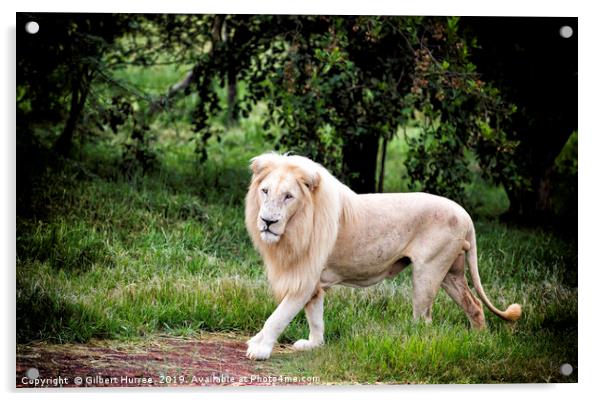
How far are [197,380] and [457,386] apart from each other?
1.01m

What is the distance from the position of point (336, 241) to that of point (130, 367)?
961 mm

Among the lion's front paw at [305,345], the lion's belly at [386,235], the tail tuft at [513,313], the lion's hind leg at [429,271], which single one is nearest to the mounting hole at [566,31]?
the lion's belly at [386,235]

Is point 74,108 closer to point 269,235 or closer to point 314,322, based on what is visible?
point 269,235

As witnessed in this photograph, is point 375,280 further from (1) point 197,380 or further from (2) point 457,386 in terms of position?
(1) point 197,380

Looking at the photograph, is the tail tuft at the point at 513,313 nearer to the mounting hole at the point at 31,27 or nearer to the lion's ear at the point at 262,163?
the lion's ear at the point at 262,163

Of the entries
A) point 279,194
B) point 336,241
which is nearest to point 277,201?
point 279,194

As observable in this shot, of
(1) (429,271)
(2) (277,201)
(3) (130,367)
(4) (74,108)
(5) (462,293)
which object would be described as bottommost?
(3) (130,367)

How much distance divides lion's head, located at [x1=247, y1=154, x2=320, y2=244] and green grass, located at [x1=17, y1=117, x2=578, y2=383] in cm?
55

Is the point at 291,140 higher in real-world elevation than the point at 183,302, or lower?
higher

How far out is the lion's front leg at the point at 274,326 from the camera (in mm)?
4219

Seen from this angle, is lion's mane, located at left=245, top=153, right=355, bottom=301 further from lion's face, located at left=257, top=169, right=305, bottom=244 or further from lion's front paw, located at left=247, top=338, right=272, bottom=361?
lion's front paw, located at left=247, top=338, right=272, bottom=361

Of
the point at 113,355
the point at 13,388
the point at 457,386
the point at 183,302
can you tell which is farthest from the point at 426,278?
the point at 13,388

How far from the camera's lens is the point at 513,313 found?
4.58 meters

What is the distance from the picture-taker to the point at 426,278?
4.49 metres
